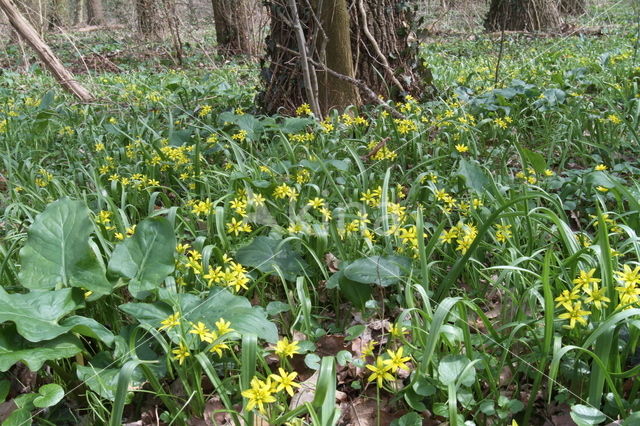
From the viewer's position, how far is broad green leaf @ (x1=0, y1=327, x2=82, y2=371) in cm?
136

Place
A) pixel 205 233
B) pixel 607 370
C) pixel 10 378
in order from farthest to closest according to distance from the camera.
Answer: pixel 205 233 < pixel 10 378 < pixel 607 370

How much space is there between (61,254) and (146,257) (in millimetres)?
278

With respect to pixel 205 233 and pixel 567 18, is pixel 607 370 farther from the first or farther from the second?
pixel 567 18

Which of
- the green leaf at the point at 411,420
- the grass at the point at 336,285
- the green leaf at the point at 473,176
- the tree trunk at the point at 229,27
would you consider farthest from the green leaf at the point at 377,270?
the tree trunk at the point at 229,27

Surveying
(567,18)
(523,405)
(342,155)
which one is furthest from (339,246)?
(567,18)

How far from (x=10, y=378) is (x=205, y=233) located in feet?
3.13

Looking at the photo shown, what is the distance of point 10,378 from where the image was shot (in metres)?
1.70

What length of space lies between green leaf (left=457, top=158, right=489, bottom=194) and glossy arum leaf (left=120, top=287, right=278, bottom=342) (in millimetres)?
1233

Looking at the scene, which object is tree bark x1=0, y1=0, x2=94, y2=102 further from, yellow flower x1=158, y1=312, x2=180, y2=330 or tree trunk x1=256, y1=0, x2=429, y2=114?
yellow flower x1=158, y1=312, x2=180, y2=330

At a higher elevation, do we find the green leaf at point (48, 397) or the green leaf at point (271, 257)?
the green leaf at point (271, 257)

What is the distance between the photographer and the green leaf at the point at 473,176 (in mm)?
2378

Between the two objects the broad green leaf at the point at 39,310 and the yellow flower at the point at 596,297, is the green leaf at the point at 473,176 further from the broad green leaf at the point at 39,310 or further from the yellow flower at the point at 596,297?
the broad green leaf at the point at 39,310

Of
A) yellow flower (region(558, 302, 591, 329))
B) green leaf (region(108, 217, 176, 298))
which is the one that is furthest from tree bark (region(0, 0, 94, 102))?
yellow flower (region(558, 302, 591, 329))

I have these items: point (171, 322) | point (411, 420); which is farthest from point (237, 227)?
point (411, 420)
